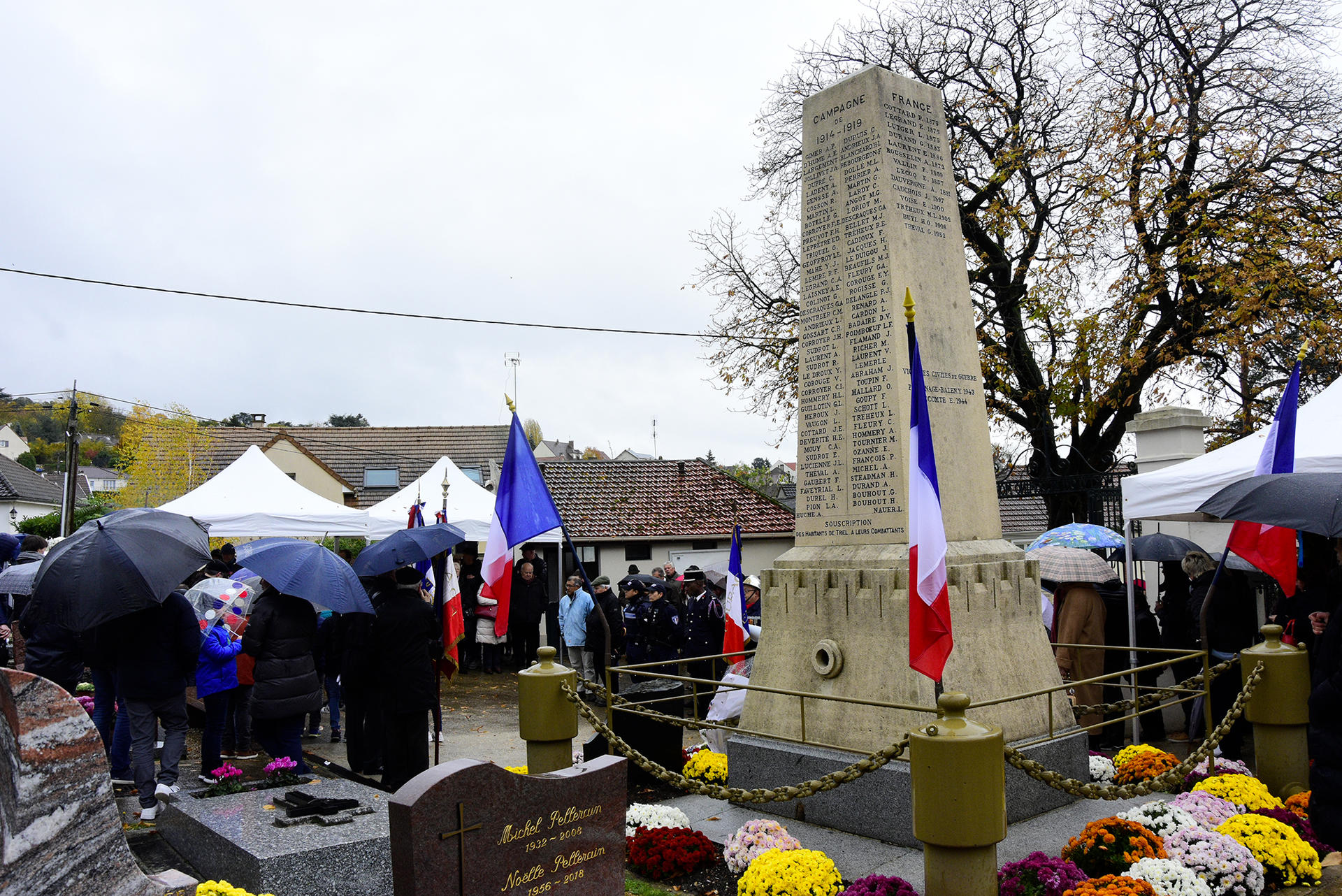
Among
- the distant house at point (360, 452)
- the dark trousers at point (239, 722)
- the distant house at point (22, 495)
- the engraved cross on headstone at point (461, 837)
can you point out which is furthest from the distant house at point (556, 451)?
the engraved cross on headstone at point (461, 837)

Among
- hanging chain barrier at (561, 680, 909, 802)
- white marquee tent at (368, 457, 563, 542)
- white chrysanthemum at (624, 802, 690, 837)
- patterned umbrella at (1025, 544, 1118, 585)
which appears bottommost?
white chrysanthemum at (624, 802, 690, 837)

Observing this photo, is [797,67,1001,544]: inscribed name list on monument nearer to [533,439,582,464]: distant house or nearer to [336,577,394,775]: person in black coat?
[336,577,394,775]: person in black coat

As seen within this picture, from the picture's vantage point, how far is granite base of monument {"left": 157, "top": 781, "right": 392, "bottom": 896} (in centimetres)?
491

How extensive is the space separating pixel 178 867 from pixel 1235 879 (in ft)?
19.9

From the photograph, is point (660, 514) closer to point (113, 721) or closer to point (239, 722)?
point (239, 722)

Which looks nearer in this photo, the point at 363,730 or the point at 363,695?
the point at 363,695

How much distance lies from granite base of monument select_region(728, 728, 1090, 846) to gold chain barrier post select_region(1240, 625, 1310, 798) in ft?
3.80

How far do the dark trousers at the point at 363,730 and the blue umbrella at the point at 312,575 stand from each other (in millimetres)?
980

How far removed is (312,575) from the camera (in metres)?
7.97

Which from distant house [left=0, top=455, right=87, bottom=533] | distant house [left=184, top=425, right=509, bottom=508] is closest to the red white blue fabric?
distant house [left=184, top=425, right=509, bottom=508]

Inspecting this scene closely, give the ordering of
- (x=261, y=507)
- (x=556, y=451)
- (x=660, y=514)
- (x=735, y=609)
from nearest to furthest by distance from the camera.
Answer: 1. (x=735, y=609)
2. (x=261, y=507)
3. (x=660, y=514)
4. (x=556, y=451)

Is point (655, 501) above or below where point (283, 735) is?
above

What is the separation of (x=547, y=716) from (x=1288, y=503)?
4869 millimetres

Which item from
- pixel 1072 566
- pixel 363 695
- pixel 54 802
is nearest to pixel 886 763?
pixel 54 802
